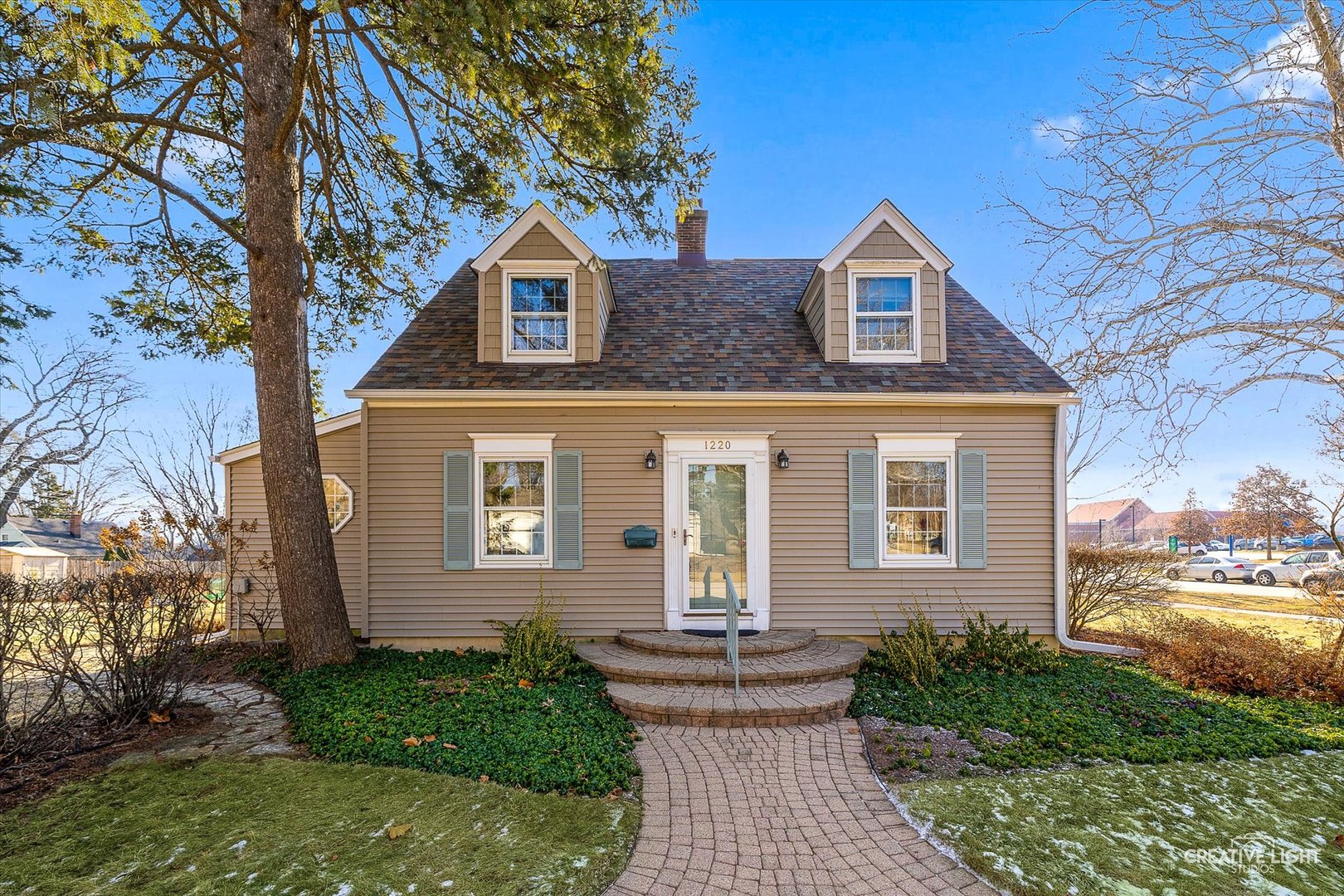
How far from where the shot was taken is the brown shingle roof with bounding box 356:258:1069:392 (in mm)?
7926

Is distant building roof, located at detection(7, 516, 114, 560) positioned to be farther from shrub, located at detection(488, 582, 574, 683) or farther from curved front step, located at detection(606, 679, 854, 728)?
curved front step, located at detection(606, 679, 854, 728)

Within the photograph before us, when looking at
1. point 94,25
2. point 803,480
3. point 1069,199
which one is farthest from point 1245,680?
point 94,25

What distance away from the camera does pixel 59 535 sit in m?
28.4

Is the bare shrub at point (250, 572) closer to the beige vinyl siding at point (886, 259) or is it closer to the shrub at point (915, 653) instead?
the shrub at point (915, 653)

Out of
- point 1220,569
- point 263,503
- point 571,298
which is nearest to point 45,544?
point 263,503

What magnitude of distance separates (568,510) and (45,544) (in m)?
34.1

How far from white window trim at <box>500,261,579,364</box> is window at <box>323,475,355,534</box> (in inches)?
130

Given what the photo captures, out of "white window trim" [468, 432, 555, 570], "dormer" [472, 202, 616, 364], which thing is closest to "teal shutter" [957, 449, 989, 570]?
"dormer" [472, 202, 616, 364]

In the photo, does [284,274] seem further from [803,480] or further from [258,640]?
[803,480]

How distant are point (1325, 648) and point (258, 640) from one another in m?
14.4

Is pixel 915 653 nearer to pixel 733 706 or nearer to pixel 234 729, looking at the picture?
pixel 733 706

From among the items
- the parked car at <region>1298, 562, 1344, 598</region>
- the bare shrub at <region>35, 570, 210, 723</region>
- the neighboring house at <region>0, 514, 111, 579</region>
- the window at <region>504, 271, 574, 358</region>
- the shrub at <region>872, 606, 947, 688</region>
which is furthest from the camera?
the neighboring house at <region>0, 514, 111, 579</region>

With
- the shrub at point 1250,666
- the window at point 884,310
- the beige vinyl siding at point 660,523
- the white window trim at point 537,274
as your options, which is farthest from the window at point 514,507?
the shrub at point 1250,666

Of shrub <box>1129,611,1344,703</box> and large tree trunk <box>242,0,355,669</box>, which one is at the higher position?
large tree trunk <box>242,0,355,669</box>
